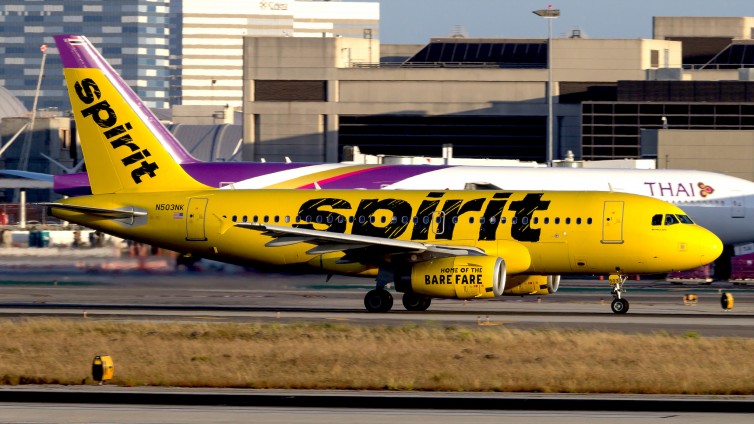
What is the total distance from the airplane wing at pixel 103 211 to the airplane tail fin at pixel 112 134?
1.59m

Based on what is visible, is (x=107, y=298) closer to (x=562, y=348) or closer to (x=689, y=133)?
(x=562, y=348)

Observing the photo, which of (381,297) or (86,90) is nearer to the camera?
(381,297)

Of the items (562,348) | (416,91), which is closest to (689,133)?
(416,91)

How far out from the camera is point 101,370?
26.6 meters

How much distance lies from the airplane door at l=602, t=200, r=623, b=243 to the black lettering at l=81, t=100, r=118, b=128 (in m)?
17.6

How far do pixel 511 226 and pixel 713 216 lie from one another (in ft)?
66.4


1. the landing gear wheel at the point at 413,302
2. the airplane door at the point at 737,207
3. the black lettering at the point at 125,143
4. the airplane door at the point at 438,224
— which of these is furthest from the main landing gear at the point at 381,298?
the airplane door at the point at 737,207

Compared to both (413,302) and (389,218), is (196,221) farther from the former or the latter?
(413,302)

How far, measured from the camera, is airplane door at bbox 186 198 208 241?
4562 cm

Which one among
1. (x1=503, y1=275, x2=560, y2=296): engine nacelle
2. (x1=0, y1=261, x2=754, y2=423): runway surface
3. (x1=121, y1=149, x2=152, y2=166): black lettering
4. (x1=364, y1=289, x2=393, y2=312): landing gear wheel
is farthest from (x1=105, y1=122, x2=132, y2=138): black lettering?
(x1=503, y1=275, x2=560, y2=296): engine nacelle

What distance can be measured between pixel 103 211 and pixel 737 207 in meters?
29.2

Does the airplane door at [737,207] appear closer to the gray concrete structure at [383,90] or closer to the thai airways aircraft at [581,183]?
the thai airways aircraft at [581,183]

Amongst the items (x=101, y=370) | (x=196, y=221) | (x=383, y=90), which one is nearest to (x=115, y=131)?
(x=196, y=221)

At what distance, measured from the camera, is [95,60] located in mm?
48438
